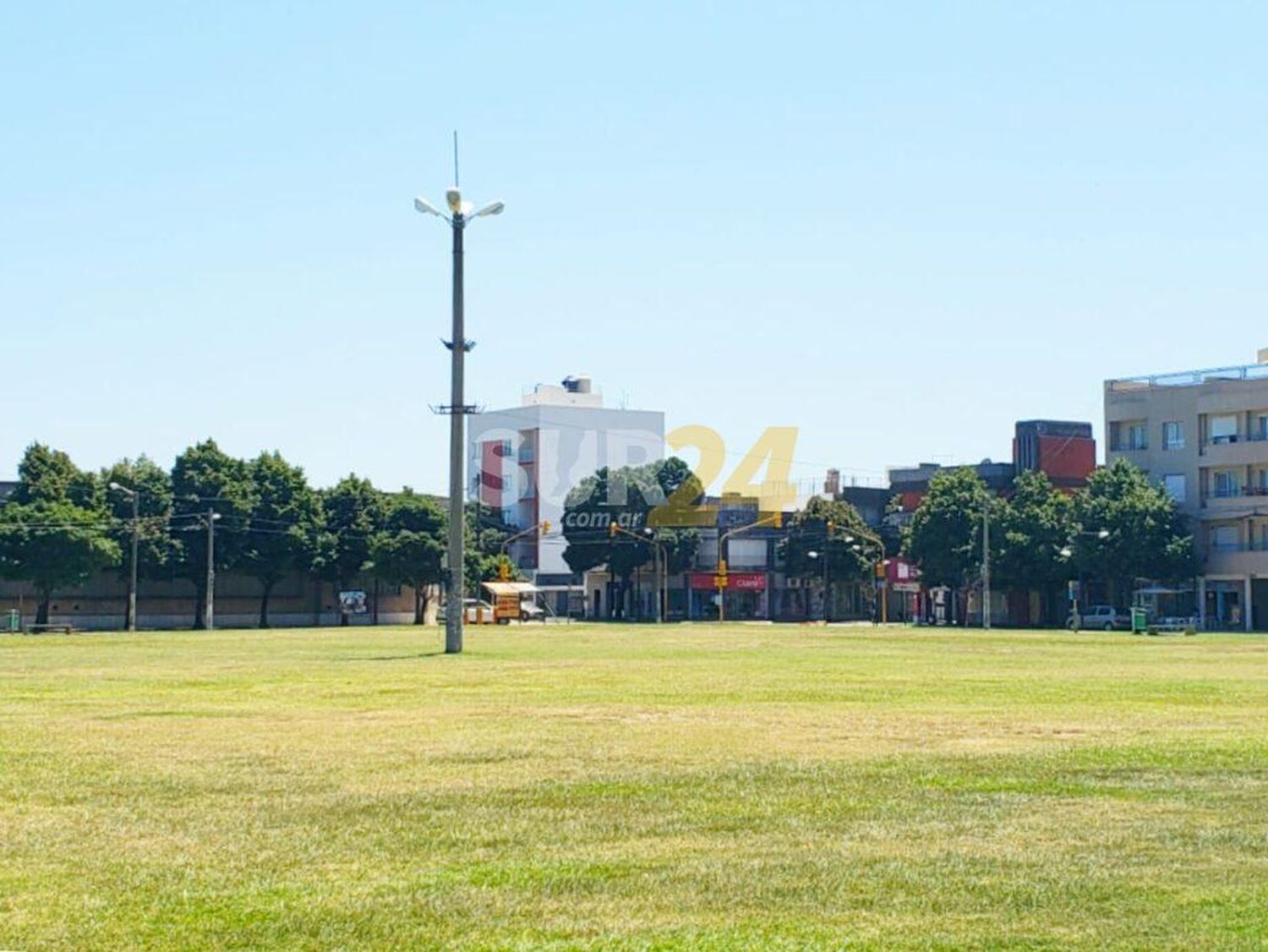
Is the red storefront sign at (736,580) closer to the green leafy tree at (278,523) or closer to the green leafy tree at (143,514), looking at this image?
the green leafy tree at (278,523)

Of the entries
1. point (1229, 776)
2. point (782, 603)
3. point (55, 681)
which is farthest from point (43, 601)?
point (1229, 776)

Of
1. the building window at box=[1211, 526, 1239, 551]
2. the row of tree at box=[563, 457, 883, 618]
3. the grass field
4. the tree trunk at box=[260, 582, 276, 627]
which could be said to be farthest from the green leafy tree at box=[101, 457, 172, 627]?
the grass field

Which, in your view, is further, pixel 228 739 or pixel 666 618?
pixel 666 618

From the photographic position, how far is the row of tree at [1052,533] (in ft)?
359

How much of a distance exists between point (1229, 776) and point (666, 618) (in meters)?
126

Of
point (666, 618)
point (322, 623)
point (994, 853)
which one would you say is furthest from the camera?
point (666, 618)

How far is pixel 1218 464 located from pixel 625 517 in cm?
4978

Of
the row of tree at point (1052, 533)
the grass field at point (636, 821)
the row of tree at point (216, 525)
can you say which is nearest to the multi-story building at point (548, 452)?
the row of tree at point (216, 525)

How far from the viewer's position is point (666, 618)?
142 m

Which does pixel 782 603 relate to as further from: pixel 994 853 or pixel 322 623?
pixel 994 853

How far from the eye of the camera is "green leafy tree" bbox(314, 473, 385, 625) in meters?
122

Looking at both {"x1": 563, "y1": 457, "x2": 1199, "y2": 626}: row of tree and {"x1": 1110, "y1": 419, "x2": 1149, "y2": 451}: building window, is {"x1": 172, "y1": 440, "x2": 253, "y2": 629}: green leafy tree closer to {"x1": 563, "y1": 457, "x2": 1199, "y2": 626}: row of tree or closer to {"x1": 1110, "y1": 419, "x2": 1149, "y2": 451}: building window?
{"x1": 563, "y1": 457, "x2": 1199, "y2": 626}: row of tree

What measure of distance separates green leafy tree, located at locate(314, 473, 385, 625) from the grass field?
94.0m

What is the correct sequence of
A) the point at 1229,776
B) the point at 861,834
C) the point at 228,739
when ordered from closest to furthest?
the point at 861,834 → the point at 1229,776 → the point at 228,739
